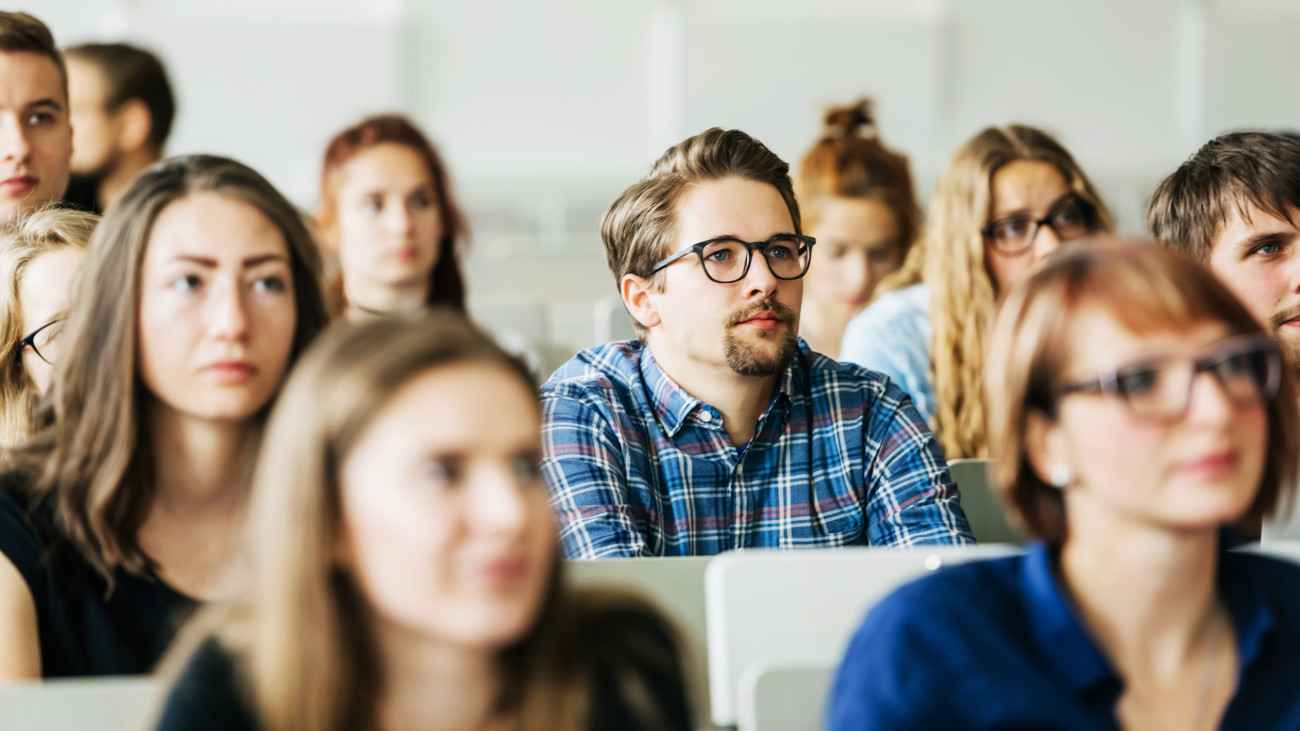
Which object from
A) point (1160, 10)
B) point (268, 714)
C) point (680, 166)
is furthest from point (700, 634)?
point (1160, 10)

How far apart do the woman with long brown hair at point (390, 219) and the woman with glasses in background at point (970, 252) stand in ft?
3.78

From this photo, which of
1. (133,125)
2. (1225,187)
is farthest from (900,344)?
(133,125)

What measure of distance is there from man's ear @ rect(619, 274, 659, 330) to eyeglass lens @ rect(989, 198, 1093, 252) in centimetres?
101

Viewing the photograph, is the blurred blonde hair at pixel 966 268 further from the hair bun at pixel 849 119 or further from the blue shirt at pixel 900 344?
the hair bun at pixel 849 119

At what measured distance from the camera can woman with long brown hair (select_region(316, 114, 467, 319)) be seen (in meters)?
3.44

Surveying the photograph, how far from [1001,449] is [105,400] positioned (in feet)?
3.31

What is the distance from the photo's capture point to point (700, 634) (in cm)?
160

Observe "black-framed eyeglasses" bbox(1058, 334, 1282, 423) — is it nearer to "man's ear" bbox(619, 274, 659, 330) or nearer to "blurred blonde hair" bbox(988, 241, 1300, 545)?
"blurred blonde hair" bbox(988, 241, 1300, 545)

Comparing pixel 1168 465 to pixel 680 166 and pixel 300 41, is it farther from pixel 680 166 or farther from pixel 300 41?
pixel 300 41

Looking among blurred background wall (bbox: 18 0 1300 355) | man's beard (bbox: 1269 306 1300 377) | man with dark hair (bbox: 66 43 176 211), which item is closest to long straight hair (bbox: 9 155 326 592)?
man's beard (bbox: 1269 306 1300 377)

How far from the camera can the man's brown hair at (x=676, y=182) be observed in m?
2.31

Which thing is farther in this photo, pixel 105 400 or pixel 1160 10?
pixel 1160 10

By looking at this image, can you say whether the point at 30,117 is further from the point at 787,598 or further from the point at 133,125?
the point at 787,598

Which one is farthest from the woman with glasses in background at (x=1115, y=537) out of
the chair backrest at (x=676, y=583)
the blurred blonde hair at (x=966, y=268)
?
the blurred blonde hair at (x=966, y=268)
